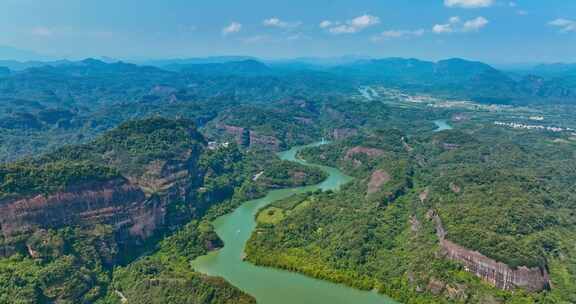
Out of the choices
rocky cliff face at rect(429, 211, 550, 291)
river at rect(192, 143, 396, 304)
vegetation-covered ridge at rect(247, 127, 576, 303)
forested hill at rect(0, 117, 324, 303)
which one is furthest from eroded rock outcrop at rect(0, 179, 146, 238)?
rocky cliff face at rect(429, 211, 550, 291)

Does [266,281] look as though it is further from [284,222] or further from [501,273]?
[501,273]

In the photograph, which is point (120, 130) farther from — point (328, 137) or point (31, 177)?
point (328, 137)

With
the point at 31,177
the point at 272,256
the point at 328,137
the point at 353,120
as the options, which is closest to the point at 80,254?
the point at 31,177

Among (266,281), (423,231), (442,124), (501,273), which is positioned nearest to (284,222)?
(266,281)

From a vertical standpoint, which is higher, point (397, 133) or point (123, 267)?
point (397, 133)

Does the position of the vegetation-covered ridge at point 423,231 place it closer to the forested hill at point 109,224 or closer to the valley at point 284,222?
the valley at point 284,222

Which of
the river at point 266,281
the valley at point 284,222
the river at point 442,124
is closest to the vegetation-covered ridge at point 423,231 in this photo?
the valley at point 284,222

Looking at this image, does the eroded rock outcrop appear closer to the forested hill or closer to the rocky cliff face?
the forested hill

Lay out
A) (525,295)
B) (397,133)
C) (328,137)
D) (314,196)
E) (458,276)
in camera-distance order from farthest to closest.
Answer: (328,137), (397,133), (314,196), (458,276), (525,295)
